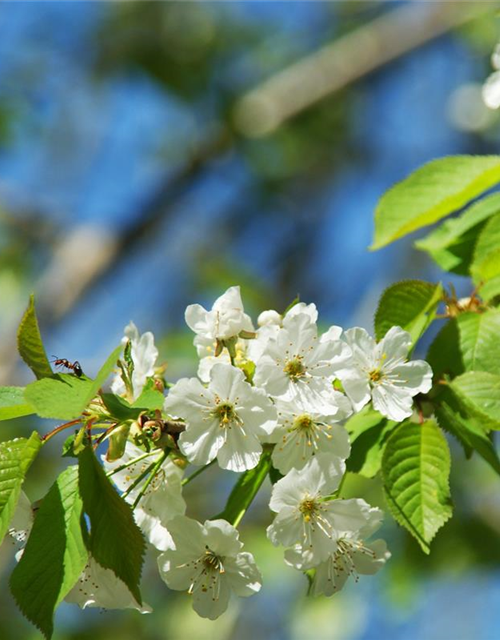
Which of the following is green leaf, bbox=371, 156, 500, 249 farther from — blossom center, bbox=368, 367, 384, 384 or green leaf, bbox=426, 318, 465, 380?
blossom center, bbox=368, 367, 384, 384

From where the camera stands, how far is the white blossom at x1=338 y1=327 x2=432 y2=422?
1348mm

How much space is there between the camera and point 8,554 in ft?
13.5

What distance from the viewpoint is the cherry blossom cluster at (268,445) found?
4.26 ft

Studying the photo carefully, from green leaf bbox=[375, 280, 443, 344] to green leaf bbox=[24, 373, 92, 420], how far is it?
0.57 meters

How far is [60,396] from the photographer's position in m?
1.15

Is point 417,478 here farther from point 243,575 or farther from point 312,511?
point 243,575

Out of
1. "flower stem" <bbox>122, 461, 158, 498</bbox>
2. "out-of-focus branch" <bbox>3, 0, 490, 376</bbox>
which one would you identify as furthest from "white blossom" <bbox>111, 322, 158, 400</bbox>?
"out-of-focus branch" <bbox>3, 0, 490, 376</bbox>

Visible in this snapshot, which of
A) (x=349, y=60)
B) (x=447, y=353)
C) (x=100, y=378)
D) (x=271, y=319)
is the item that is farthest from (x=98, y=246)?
(x=100, y=378)

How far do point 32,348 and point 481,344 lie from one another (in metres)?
0.79

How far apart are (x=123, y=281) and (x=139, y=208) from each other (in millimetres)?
1069

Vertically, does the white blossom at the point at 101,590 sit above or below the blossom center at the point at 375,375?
below

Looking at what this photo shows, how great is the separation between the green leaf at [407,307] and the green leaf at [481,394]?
150mm

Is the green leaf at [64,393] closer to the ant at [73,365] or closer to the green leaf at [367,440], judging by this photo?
the ant at [73,365]

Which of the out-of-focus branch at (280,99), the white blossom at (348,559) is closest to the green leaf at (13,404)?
the white blossom at (348,559)
